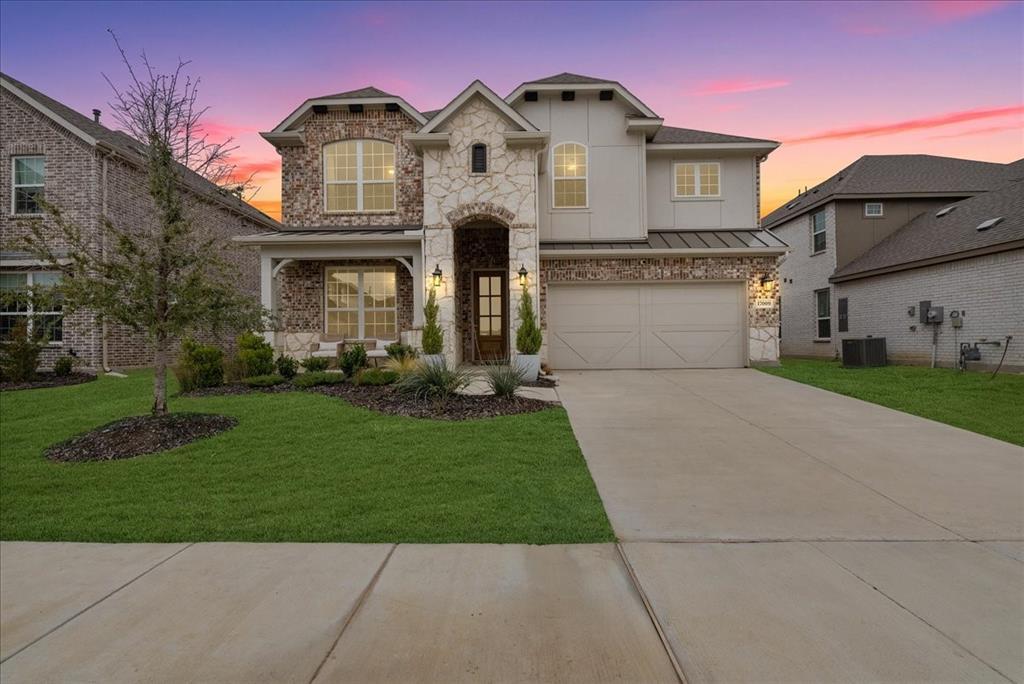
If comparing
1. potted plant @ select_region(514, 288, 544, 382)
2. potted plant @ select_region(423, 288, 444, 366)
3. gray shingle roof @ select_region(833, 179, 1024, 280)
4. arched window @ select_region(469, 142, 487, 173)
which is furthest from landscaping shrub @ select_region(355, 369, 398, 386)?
gray shingle roof @ select_region(833, 179, 1024, 280)

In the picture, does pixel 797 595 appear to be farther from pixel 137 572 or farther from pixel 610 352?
pixel 610 352

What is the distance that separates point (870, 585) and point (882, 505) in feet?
5.46

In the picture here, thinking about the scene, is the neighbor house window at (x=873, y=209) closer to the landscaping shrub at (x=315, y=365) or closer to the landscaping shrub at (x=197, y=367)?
the landscaping shrub at (x=315, y=365)

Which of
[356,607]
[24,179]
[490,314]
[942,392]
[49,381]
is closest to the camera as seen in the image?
[356,607]

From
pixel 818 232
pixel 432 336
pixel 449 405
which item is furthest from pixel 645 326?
pixel 818 232

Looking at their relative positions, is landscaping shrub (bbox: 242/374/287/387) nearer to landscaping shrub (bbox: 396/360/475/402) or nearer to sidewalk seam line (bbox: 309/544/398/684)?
landscaping shrub (bbox: 396/360/475/402)

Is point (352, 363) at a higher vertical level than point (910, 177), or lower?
lower

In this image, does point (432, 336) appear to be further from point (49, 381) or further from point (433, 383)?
point (49, 381)

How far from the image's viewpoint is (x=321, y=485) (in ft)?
15.6

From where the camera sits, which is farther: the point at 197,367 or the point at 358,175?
the point at 358,175

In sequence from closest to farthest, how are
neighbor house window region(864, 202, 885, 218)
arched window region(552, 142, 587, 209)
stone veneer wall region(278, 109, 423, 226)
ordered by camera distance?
stone veneer wall region(278, 109, 423, 226), arched window region(552, 142, 587, 209), neighbor house window region(864, 202, 885, 218)

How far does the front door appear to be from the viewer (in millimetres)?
14547

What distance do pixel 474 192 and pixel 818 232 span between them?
47.4 feet

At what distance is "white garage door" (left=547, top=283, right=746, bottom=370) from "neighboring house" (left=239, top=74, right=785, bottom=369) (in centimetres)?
4
